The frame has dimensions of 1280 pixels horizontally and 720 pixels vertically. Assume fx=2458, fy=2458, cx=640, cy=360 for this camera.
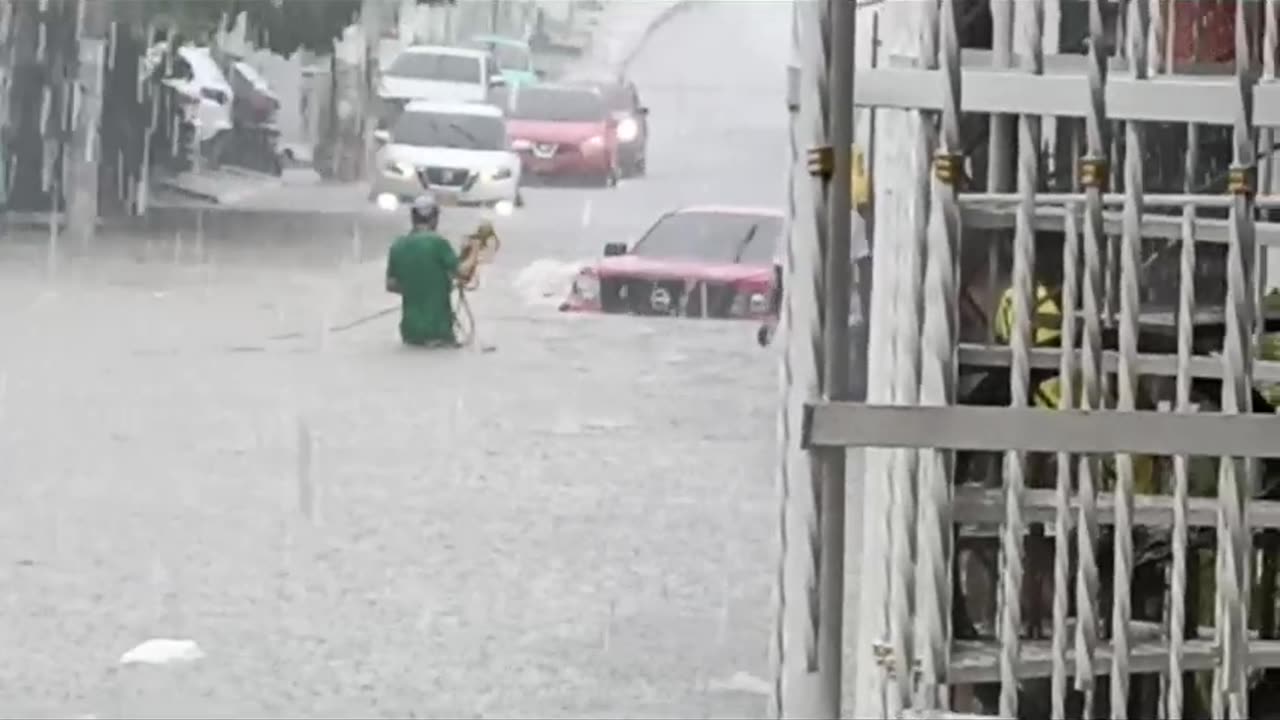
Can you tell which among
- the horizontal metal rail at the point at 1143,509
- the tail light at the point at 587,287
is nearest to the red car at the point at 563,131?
the tail light at the point at 587,287

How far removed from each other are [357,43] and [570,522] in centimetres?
1041

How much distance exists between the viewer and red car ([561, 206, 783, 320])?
42.4ft

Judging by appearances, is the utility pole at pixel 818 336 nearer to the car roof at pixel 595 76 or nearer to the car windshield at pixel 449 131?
the car windshield at pixel 449 131

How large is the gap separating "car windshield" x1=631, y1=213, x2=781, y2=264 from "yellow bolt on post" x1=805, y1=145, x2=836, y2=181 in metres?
11.0

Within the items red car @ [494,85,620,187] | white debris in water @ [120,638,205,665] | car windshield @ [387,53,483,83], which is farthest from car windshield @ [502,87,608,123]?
white debris in water @ [120,638,205,665]

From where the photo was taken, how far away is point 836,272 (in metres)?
1.83

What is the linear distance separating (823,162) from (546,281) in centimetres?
1261

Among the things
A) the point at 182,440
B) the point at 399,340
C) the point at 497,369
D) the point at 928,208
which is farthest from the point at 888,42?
the point at 399,340

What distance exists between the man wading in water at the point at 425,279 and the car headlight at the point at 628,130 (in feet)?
19.9

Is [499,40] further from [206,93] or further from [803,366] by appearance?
[803,366]

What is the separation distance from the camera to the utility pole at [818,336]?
182 centimetres

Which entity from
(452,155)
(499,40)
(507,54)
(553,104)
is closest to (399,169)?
(452,155)

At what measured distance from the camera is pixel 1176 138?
11.8 ft

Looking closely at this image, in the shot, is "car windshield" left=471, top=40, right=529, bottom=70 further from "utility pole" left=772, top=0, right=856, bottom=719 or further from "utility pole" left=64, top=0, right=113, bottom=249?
"utility pole" left=772, top=0, right=856, bottom=719
